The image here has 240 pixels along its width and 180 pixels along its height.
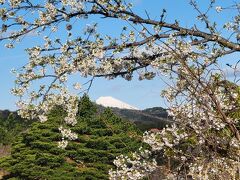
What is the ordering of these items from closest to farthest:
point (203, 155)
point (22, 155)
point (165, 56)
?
point (203, 155) < point (165, 56) < point (22, 155)

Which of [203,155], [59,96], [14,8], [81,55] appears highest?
[14,8]

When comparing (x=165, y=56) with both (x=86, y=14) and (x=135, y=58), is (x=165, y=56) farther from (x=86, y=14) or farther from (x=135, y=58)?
(x=86, y=14)

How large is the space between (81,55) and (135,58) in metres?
1.21

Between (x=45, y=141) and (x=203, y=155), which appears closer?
(x=203, y=155)

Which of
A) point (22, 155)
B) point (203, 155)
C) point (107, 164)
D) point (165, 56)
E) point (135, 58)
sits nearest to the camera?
point (203, 155)

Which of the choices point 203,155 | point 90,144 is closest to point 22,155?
point 90,144

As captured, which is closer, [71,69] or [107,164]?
[71,69]

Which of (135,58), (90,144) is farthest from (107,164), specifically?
(135,58)

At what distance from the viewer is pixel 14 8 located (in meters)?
9.91

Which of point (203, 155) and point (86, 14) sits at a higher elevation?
point (86, 14)

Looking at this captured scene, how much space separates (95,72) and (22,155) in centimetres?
2190

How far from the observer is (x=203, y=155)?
5.66 m

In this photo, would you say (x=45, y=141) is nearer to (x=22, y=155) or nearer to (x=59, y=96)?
(x=22, y=155)

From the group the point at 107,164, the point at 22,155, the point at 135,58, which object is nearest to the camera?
the point at 135,58
